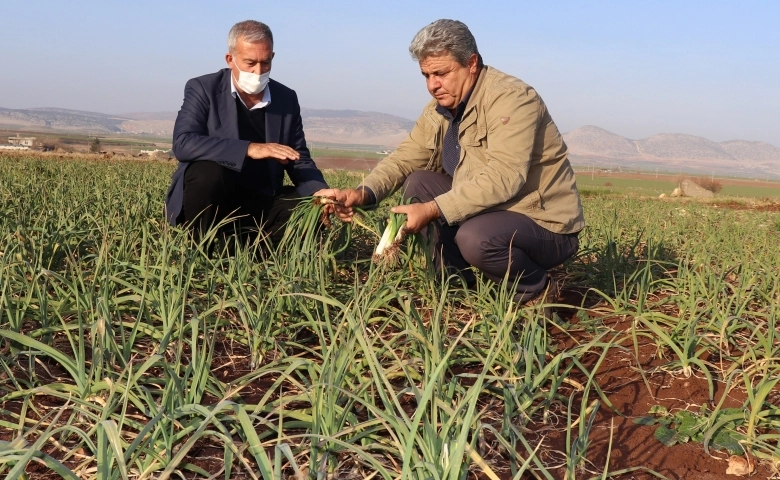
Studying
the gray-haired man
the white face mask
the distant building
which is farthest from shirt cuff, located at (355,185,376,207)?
the distant building

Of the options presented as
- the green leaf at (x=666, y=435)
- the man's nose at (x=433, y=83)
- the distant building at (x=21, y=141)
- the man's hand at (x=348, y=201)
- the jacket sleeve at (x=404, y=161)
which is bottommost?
the distant building at (x=21, y=141)

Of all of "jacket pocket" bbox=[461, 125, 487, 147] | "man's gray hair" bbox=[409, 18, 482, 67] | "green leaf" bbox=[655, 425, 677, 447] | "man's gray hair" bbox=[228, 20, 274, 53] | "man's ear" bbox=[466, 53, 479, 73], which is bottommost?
"green leaf" bbox=[655, 425, 677, 447]

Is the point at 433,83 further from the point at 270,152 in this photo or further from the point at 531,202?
the point at 270,152

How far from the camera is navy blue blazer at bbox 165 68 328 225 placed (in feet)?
11.5

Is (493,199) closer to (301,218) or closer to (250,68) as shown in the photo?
(301,218)

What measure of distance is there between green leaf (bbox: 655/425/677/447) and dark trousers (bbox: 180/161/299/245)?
1931 millimetres

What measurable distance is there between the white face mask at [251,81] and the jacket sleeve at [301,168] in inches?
13.3

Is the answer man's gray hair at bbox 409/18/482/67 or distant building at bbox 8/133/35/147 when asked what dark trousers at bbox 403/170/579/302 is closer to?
man's gray hair at bbox 409/18/482/67

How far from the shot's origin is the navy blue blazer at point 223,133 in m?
3.50

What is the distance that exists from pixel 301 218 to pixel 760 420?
5.92 ft

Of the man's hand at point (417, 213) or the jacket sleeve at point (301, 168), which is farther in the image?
the jacket sleeve at point (301, 168)

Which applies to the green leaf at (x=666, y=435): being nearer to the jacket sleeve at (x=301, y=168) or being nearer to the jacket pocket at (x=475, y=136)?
the jacket pocket at (x=475, y=136)

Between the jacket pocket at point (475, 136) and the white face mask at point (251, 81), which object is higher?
the white face mask at point (251, 81)

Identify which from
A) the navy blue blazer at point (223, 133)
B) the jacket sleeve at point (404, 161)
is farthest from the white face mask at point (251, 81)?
the jacket sleeve at point (404, 161)
